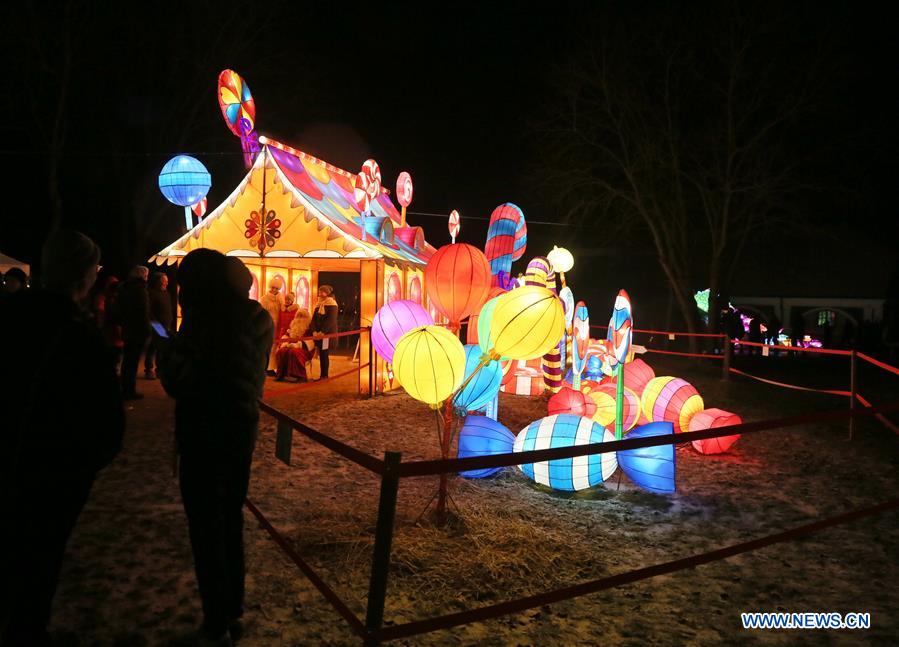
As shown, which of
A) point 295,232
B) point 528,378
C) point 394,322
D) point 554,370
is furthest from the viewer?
point 528,378

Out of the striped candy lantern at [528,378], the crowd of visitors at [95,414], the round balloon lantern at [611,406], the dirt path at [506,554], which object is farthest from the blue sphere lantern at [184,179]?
the crowd of visitors at [95,414]

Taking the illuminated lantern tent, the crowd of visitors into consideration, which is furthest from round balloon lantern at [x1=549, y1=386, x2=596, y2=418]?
the crowd of visitors

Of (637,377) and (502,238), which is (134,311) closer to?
(502,238)

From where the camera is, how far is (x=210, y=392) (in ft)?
8.66

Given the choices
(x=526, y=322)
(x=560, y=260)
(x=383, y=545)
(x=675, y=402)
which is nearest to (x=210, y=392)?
(x=383, y=545)

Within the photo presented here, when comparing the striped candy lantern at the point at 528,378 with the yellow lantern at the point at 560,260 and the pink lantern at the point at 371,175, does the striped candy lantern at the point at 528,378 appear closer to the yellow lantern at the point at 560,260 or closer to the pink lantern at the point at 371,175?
the yellow lantern at the point at 560,260

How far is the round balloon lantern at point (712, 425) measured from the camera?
21.3ft

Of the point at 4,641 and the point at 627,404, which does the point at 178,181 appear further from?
the point at 4,641

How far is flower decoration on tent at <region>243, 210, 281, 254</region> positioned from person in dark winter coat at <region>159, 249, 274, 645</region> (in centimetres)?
819

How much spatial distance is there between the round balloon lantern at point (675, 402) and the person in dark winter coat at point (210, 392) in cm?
540

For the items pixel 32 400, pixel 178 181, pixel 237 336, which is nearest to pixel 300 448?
pixel 237 336

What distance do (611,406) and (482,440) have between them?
98.3 inches

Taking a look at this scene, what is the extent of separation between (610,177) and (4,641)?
62.9 ft

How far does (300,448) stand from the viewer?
662 cm
